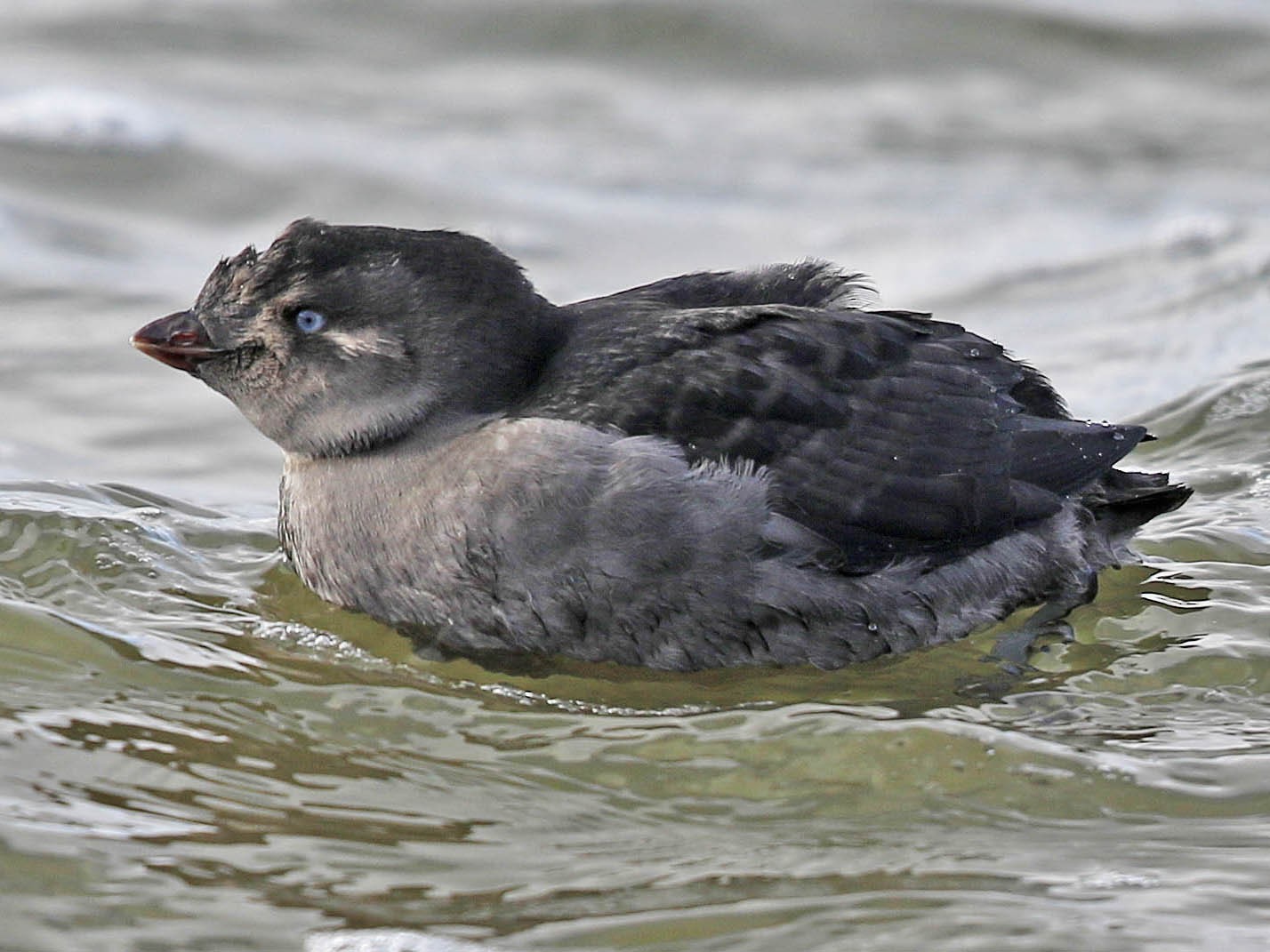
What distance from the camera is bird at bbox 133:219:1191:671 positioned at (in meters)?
5.22

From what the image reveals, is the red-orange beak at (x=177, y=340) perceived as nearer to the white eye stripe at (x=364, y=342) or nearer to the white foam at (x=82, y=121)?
the white eye stripe at (x=364, y=342)

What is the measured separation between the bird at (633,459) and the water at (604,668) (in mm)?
196

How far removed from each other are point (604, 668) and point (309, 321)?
4.24 ft

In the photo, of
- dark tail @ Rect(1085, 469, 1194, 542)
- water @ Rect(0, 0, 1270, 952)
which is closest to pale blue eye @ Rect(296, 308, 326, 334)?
water @ Rect(0, 0, 1270, 952)

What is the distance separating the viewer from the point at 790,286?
19.7 ft

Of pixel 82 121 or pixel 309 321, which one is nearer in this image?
pixel 309 321

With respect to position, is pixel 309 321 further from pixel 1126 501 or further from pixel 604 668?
pixel 1126 501

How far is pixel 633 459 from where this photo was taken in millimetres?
5203

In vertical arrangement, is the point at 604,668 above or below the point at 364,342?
below

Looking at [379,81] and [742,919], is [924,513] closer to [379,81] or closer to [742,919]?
[742,919]

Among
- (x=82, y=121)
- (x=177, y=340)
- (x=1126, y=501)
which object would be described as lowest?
(x=1126, y=501)

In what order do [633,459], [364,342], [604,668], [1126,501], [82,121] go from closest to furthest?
[633,459]
[604,668]
[364,342]
[1126,501]
[82,121]

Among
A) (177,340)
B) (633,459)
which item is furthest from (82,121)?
(633,459)

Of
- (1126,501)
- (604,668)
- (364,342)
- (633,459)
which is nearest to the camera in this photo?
(633,459)
